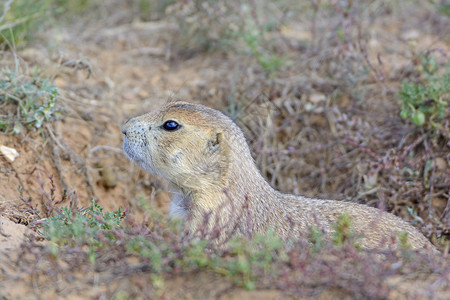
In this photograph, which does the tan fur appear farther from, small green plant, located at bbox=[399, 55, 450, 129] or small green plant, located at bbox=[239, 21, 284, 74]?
small green plant, located at bbox=[239, 21, 284, 74]

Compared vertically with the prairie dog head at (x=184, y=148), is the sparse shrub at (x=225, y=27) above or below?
above

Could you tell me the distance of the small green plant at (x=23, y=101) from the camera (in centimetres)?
558

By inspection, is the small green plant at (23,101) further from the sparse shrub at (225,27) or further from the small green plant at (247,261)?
the small green plant at (247,261)

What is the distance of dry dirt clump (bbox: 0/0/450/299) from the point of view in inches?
123

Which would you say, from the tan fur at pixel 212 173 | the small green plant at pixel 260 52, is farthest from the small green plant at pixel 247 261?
the small green plant at pixel 260 52

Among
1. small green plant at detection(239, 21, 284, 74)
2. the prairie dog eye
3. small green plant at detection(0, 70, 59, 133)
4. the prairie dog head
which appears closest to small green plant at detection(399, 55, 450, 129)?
small green plant at detection(239, 21, 284, 74)

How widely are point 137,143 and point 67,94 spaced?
2.34 m

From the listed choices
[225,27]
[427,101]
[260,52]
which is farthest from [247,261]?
[225,27]

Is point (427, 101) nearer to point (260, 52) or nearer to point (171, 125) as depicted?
Result: point (260, 52)

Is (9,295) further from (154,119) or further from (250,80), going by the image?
(250,80)

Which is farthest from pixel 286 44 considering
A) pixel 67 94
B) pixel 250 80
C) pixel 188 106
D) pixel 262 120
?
pixel 188 106

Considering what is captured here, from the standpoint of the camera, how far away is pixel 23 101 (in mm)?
5664

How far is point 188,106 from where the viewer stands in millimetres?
4625

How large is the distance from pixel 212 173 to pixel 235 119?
226cm
